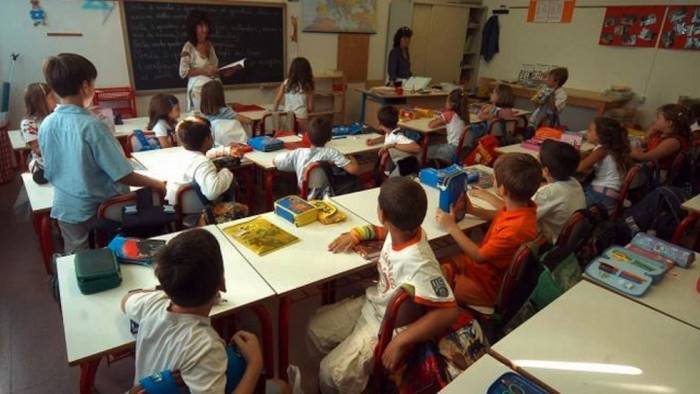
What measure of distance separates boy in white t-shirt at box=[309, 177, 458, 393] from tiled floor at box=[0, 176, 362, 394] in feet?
1.62

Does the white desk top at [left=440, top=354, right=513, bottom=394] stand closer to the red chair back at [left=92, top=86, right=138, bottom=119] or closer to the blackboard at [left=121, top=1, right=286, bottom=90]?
the red chair back at [left=92, top=86, right=138, bottom=119]

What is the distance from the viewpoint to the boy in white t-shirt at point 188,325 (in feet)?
3.61

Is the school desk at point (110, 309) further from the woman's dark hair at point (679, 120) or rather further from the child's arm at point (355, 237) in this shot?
the woman's dark hair at point (679, 120)

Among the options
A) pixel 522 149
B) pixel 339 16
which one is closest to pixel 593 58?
pixel 339 16

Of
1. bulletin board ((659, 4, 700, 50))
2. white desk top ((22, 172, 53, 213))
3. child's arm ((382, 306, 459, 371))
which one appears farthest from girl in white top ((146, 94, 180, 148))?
bulletin board ((659, 4, 700, 50))

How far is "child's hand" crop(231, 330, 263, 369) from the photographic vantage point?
1229mm

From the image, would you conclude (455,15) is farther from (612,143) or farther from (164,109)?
(164,109)

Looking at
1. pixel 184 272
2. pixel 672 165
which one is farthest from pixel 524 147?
pixel 184 272

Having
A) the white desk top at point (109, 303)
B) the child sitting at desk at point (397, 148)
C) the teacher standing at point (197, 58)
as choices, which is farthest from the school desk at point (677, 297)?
the teacher standing at point (197, 58)

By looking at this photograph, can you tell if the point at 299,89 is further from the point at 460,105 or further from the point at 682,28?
the point at 682,28

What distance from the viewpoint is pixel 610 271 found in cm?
169

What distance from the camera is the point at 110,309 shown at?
138 centimetres

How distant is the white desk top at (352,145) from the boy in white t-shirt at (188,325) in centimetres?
232

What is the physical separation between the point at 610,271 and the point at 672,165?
257cm
